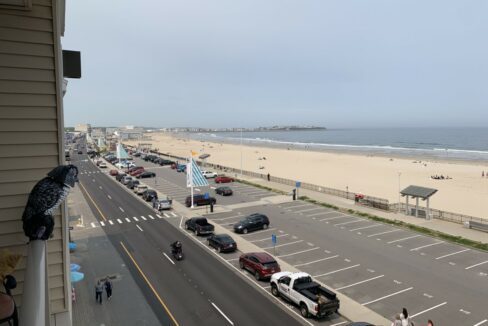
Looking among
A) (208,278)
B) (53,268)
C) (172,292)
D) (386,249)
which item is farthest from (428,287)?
(53,268)

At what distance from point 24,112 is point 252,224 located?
25.2 meters

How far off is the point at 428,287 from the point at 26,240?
19.7 m

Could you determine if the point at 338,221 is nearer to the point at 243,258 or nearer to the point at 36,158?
the point at 243,258

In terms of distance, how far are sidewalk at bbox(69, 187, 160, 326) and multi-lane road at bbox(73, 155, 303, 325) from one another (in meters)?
0.52

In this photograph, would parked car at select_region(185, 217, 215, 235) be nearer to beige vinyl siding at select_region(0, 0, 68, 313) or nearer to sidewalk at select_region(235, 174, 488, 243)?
sidewalk at select_region(235, 174, 488, 243)

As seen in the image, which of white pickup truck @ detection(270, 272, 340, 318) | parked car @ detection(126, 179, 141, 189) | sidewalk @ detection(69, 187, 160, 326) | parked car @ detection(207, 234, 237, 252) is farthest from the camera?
parked car @ detection(126, 179, 141, 189)

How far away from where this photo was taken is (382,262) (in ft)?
74.0

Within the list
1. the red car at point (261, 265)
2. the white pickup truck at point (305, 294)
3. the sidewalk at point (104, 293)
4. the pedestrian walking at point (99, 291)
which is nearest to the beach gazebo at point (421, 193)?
the red car at point (261, 265)

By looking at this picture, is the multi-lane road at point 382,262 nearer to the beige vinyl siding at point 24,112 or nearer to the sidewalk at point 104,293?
the sidewalk at point 104,293

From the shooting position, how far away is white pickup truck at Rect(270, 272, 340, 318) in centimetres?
1548

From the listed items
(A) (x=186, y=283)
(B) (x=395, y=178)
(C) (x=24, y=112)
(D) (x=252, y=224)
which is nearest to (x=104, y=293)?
(A) (x=186, y=283)

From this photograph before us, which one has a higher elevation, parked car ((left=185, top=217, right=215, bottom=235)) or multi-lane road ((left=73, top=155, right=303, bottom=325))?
parked car ((left=185, top=217, right=215, bottom=235))

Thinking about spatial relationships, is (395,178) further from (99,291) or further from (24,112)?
(24,112)

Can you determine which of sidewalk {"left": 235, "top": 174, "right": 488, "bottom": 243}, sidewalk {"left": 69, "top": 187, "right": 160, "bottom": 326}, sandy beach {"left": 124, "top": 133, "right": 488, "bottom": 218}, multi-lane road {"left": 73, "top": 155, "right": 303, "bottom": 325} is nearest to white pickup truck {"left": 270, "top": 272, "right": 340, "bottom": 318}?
multi-lane road {"left": 73, "top": 155, "right": 303, "bottom": 325}
